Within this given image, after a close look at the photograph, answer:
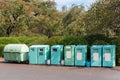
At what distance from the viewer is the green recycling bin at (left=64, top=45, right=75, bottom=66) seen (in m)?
18.2

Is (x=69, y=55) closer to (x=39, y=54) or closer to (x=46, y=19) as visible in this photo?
(x=39, y=54)

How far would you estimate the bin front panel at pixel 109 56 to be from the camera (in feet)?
56.8

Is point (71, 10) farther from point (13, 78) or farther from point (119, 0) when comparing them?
point (13, 78)

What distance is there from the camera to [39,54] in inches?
746

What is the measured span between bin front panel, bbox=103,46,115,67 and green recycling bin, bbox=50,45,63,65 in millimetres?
2515

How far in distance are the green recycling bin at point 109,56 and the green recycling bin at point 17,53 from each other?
495cm

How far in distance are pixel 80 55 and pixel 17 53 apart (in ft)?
12.9

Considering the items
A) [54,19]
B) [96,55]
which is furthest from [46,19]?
[96,55]

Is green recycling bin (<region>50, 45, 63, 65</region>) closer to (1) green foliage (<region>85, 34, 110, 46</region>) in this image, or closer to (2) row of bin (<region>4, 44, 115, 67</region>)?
(2) row of bin (<region>4, 44, 115, 67</region>)

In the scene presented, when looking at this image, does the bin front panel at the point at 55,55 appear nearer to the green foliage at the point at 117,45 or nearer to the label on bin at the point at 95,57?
the label on bin at the point at 95,57

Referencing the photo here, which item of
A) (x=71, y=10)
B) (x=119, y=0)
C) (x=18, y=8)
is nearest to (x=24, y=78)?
(x=119, y=0)

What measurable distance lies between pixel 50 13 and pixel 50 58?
95.8 feet

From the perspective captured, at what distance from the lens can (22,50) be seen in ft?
64.5

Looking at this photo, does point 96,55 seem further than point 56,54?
No
